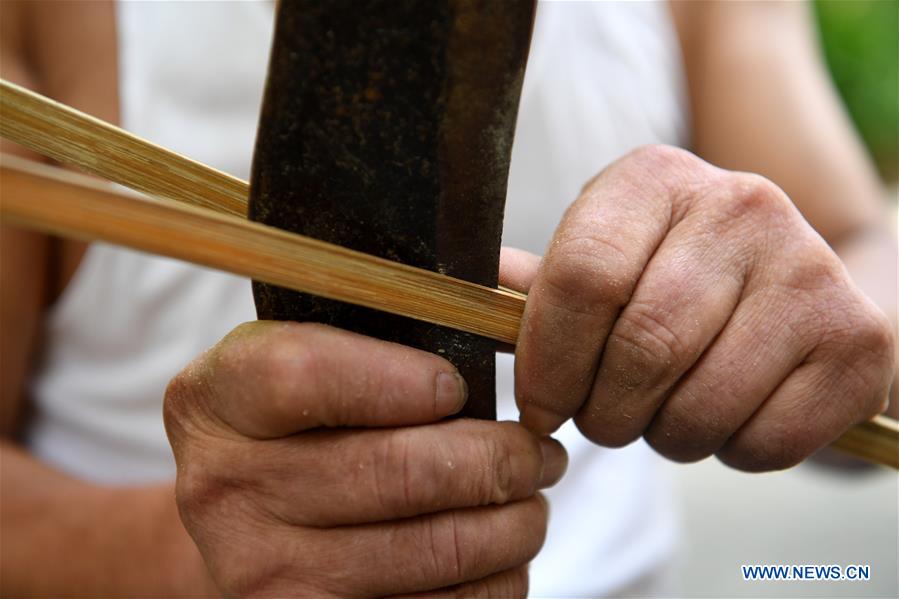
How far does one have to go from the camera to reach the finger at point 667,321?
0.49 m

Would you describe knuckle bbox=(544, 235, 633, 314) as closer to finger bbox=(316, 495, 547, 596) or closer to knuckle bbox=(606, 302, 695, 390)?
knuckle bbox=(606, 302, 695, 390)

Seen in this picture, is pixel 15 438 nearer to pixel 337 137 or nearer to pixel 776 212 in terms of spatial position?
pixel 337 137

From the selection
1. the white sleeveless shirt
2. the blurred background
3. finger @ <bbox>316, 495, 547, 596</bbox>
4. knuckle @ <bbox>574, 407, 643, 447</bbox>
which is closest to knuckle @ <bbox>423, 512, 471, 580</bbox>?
finger @ <bbox>316, 495, 547, 596</bbox>

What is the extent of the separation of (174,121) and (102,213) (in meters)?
0.67

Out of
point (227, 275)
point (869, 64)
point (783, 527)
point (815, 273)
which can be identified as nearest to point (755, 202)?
point (815, 273)

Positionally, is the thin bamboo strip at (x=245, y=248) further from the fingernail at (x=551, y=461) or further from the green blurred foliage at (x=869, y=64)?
the green blurred foliage at (x=869, y=64)

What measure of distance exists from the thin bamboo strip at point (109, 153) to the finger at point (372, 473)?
0.16 metres

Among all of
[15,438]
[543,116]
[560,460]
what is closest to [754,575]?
[560,460]

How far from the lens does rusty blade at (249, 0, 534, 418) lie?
390 millimetres

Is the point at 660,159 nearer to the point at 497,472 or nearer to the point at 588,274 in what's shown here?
the point at 588,274

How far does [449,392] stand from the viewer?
479 mm

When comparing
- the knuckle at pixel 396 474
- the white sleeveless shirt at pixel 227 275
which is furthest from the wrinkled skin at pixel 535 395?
the white sleeveless shirt at pixel 227 275

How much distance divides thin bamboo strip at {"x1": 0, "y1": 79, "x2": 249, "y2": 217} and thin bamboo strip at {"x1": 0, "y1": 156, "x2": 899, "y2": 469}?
0.05 metres

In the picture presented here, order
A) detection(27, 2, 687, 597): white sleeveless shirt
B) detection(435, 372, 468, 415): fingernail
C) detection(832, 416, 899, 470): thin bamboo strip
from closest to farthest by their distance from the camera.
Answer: detection(435, 372, 468, 415): fingernail → detection(832, 416, 899, 470): thin bamboo strip → detection(27, 2, 687, 597): white sleeveless shirt
